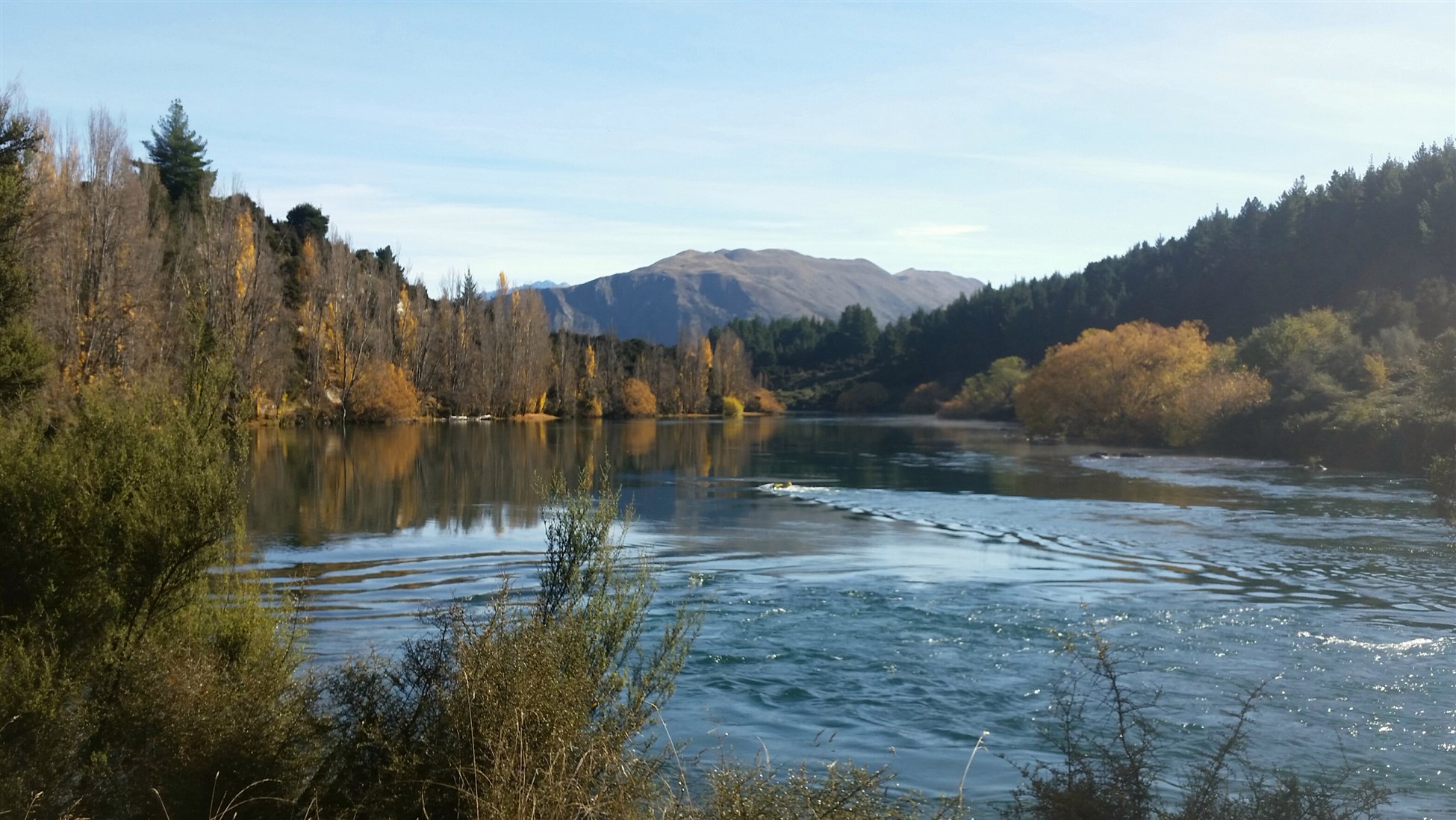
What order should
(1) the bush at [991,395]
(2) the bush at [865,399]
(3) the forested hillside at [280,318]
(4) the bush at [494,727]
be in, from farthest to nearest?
(2) the bush at [865,399] → (1) the bush at [991,395] → (3) the forested hillside at [280,318] → (4) the bush at [494,727]

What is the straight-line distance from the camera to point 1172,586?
50.5 feet

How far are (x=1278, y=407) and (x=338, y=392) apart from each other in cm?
4977

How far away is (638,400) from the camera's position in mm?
90938

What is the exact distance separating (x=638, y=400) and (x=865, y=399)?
31.6m

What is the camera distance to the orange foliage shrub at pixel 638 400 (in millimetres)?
90438

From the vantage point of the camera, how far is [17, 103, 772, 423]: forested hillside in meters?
31.3

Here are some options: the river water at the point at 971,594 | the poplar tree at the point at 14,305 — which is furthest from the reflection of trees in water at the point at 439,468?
the poplar tree at the point at 14,305

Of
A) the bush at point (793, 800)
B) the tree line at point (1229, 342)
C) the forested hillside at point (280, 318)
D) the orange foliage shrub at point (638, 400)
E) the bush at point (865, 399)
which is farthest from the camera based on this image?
the bush at point (865, 399)

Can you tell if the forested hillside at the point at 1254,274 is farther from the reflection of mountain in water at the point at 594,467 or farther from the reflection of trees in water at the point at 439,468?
the reflection of trees in water at the point at 439,468

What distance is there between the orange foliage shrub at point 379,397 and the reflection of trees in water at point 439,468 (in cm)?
241

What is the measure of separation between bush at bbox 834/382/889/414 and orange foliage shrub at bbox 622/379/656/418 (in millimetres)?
27072

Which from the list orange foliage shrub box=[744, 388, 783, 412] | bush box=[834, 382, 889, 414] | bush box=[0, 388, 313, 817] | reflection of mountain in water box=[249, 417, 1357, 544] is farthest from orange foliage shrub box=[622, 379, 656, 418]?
bush box=[0, 388, 313, 817]

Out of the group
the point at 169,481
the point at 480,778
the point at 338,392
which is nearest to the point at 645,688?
the point at 480,778

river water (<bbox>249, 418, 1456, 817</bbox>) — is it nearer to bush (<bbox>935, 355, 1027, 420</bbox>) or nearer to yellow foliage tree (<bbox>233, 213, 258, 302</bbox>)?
yellow foliage tree (<bbox>233, 213, 258, 302</bbox>)
